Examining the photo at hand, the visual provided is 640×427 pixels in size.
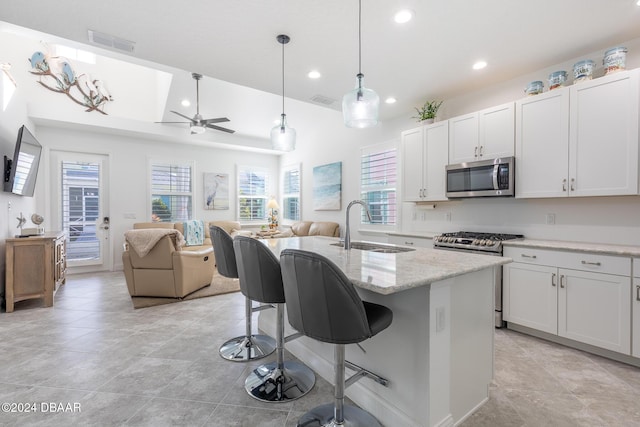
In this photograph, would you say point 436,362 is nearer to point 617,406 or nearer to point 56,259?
point 617,406

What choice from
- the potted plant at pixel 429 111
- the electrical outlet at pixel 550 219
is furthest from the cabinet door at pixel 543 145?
the potted plant at pixel 429 111

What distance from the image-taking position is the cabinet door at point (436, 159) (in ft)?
12.2

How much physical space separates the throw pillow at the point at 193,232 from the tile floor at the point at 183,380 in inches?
115

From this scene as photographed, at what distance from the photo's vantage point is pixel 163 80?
198 inches

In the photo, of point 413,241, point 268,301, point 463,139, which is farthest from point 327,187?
point 268,301

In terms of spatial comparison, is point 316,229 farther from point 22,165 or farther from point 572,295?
point 22,165

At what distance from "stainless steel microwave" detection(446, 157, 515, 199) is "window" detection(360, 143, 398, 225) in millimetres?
1245

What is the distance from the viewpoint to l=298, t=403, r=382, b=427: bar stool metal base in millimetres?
1600

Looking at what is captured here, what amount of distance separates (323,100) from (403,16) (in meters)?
1.86

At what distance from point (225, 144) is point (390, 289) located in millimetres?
6237

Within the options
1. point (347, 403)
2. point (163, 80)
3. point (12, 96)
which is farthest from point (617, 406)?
point (12, 96)

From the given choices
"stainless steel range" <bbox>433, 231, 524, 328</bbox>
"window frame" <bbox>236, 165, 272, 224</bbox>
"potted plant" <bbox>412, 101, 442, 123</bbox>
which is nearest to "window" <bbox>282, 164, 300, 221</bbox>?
"window frame" <bbox>236, 165, 272, 224</bbox>

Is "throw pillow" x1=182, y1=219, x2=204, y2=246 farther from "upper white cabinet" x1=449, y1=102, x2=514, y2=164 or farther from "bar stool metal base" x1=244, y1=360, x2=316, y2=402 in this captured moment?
"upper white cabinet" x1=449, y1=102, x2=514, y2=164

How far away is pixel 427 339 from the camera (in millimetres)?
1417
